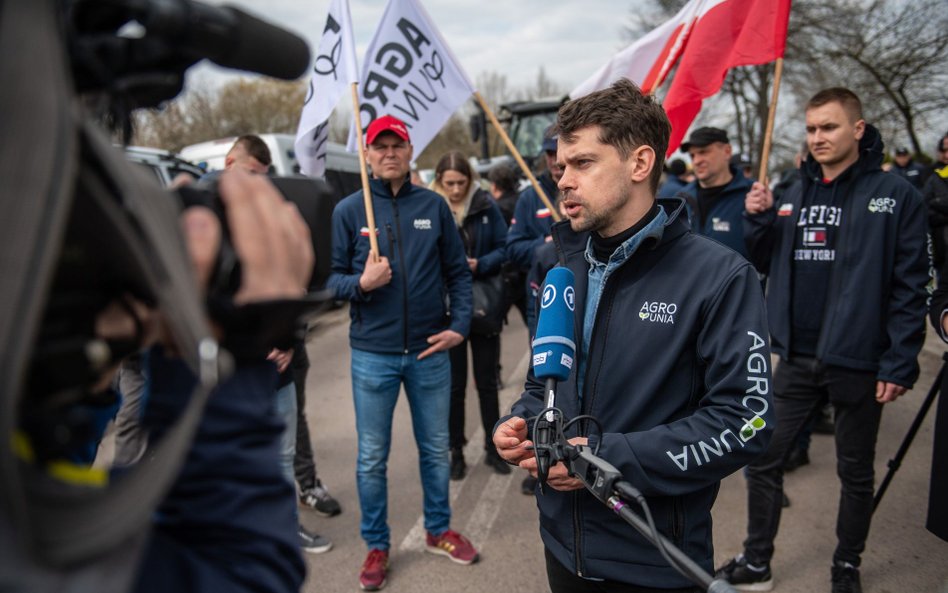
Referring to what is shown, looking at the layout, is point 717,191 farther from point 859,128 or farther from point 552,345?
point 552,345

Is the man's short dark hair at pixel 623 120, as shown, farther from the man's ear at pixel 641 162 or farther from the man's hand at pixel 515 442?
the man's hand at pixel 515 442

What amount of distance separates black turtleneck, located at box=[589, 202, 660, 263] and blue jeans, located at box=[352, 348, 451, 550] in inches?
66.7

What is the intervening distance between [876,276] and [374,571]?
292 centimetres

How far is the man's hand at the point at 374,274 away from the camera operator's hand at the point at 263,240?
8.13ft

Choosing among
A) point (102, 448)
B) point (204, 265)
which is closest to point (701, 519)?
point (204, 265)

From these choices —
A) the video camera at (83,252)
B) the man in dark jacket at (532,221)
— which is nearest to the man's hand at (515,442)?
the video camera at (83,252)

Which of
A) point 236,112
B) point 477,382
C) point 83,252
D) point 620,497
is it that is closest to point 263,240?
point 83,252

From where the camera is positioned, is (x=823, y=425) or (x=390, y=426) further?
(x=823, y=425)

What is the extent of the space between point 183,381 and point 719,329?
1.41m

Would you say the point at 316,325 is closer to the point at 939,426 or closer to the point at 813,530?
the point at 813,530

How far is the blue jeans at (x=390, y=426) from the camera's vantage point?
11.2ft

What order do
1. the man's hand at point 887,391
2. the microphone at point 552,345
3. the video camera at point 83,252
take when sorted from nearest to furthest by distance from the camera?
the video camera at point 83,252 → the microphone at point 552,345 → the man's hand at point 887,391

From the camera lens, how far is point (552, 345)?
5.85 ft

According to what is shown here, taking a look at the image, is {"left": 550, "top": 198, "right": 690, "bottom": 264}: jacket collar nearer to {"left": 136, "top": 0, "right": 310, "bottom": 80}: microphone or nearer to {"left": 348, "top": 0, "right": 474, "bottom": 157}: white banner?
{"left": 136, "top": 0, "right": 310, "bottom": 80}: microphone
